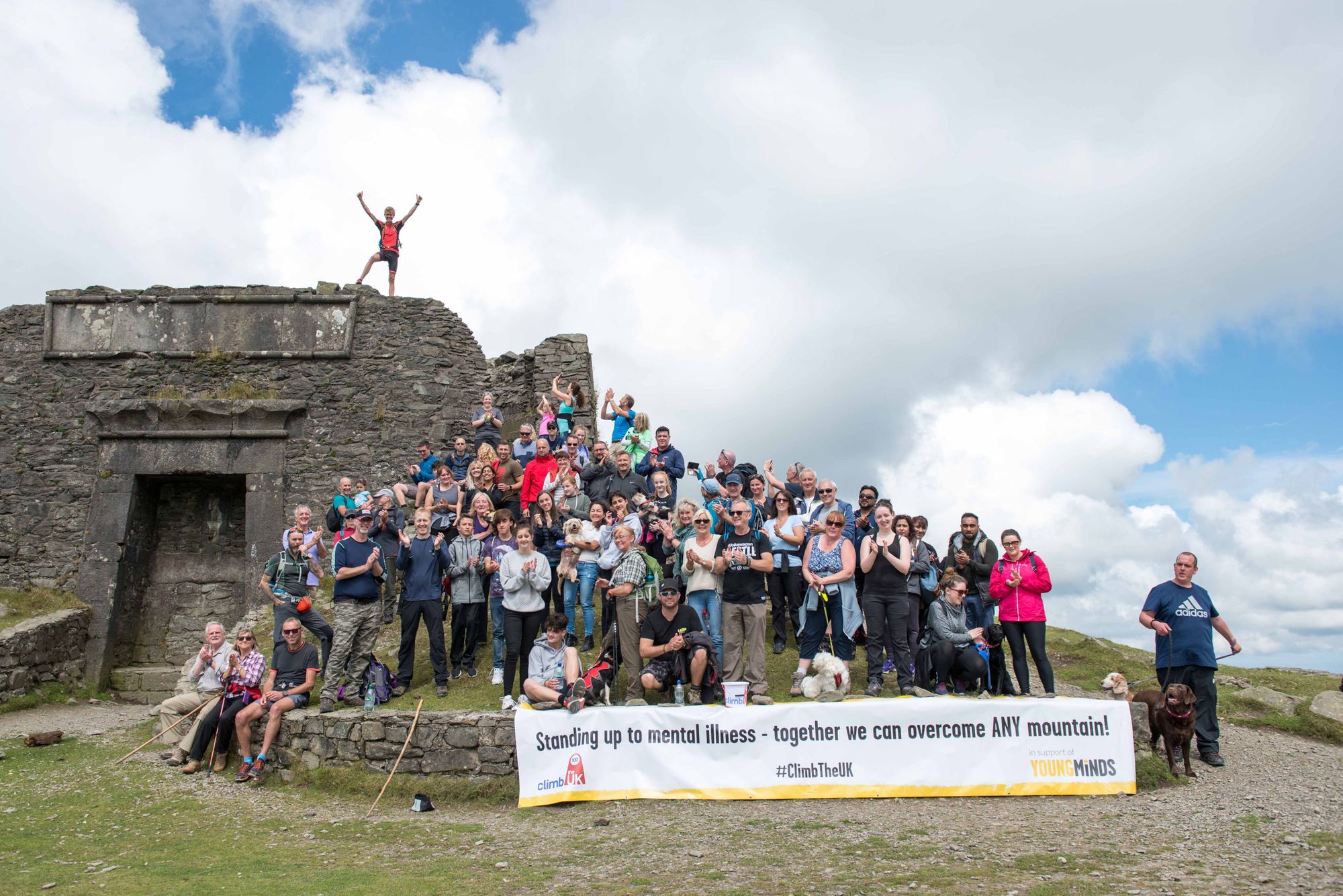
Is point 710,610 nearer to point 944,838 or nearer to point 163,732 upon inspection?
point 944,838

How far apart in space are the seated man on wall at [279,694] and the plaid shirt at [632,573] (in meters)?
3.12

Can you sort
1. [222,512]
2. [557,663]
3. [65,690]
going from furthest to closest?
1. [222,512]
2. [65,690]
3. [557,663]

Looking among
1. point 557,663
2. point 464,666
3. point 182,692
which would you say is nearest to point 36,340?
point 182,692

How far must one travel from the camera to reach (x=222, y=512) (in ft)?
48.5

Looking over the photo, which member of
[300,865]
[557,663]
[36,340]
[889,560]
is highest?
[36,340]

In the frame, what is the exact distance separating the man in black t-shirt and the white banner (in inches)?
39.7

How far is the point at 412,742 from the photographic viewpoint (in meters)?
Answer: 7.61

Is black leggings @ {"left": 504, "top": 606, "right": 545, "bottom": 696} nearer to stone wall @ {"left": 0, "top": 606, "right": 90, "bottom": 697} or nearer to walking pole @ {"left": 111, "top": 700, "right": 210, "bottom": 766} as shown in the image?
walking pole @ {"left": 111, "top": 700, "right": 210, "bottom": 766}

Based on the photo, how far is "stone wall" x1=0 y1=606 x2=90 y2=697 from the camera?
11789mm

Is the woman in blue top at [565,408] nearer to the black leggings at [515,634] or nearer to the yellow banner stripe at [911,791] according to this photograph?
the black leggings at [515,634]

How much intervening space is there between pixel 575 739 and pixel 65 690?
987 cm

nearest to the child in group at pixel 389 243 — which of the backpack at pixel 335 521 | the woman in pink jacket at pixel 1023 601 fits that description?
the backpack at pixel 335 521

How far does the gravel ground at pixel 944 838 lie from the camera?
191 inches

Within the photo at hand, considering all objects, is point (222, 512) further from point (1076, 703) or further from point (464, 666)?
point (1076, 703)
